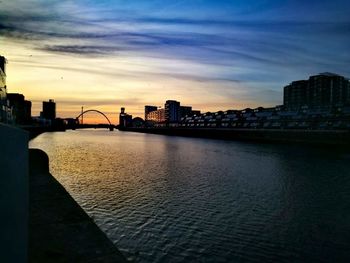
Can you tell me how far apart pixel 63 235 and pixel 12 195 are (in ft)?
22.8

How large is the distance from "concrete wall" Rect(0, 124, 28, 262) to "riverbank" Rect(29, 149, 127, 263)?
4.67m

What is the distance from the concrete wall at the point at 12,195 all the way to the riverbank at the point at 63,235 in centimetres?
467

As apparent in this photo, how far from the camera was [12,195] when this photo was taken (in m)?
3.14

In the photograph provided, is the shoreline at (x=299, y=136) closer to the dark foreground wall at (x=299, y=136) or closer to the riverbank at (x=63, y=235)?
the dark foreground wall at (x=299, y=136)

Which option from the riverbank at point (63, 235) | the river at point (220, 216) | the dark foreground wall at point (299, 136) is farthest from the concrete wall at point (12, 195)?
the dark foreground wall at point (299, 136)

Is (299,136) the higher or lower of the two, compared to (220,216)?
higher

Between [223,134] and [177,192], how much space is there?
145m

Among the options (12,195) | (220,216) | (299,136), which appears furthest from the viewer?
(299,136)

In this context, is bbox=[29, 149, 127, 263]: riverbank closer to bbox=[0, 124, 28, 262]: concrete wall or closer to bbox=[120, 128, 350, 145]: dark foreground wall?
bbox=[0, 124, 28, 262]: concrete wall

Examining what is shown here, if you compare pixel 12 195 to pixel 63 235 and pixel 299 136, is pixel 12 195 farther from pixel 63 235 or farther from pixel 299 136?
pixel 299 136

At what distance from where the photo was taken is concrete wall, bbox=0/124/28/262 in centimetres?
285

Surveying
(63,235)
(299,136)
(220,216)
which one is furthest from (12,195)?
(299,136)

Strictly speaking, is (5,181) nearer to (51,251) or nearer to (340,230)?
(51,251)

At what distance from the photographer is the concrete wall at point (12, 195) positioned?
2850 mm
